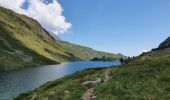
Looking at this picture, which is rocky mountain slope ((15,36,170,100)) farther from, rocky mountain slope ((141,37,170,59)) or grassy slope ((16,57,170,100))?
rocky mountain slope ((141,37,170,59))

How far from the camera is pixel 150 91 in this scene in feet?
103

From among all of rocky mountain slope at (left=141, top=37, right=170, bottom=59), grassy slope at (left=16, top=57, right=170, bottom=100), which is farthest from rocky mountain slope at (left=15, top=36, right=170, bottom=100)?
rocky mountain slope at (left=141, top=37, right=170, bottom=59)

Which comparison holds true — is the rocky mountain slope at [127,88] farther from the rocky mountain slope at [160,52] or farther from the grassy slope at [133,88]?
the rocky mountain slope at [160,52]

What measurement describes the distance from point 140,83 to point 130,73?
7343 mm

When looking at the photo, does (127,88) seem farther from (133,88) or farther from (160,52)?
(160,52)

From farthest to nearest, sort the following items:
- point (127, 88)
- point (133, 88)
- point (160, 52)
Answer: point (160, 52)
point (127, 88)
point (133, 88)

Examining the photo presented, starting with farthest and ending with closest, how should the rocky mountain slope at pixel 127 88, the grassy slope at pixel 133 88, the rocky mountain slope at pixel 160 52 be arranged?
the rocky mountain slope at pixel 160 52, the rocky mountain slope at pixel 127 88, the grassy slope at pixel 133 88

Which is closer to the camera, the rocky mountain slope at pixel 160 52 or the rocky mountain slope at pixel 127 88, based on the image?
the rocky mountain slope at pixel 127 88

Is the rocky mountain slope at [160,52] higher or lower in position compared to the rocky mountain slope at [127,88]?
higher

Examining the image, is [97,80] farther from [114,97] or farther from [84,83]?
[114,97]

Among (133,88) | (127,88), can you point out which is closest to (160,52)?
(127,88)

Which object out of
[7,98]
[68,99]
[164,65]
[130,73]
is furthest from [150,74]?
[7,98]

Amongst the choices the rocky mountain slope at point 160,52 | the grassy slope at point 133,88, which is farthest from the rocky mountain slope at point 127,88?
the rocky mountain slope at point 160,52

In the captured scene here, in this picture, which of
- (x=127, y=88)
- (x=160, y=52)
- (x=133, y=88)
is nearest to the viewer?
(x=133, y=88)
